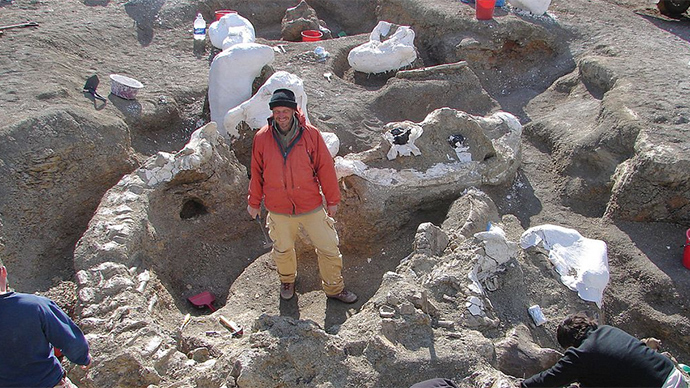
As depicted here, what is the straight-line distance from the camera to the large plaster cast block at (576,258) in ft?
13.1

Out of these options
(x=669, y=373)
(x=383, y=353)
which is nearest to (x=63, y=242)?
(x=383, y=353)

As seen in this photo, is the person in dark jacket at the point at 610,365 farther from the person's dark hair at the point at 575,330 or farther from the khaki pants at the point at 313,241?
the khaki pants at the point at 313,241

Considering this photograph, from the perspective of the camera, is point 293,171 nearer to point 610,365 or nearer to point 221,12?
point 610,365

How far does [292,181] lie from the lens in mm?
3582

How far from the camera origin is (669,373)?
255 centimetres

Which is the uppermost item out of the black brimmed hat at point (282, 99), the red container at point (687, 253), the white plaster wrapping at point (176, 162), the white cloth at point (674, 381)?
the black brimmed hat at point (282, 99)

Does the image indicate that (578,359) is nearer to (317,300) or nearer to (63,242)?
(317,300)

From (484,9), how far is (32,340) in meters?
7.75

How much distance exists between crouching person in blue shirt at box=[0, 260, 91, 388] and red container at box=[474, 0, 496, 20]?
24.8 ft

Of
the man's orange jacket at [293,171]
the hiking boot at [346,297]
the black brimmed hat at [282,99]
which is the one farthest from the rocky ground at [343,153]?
the black brimmed hat at [282,99]

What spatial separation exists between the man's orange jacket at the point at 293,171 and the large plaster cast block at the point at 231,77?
2.61m

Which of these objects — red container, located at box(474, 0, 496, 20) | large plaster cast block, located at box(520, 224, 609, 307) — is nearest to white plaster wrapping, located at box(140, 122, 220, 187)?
large plaster cast block, located at box(520, 224, 609, 307)

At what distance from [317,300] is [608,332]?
84.9 inches

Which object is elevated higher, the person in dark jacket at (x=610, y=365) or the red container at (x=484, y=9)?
the red container at (x=484, y=9)
